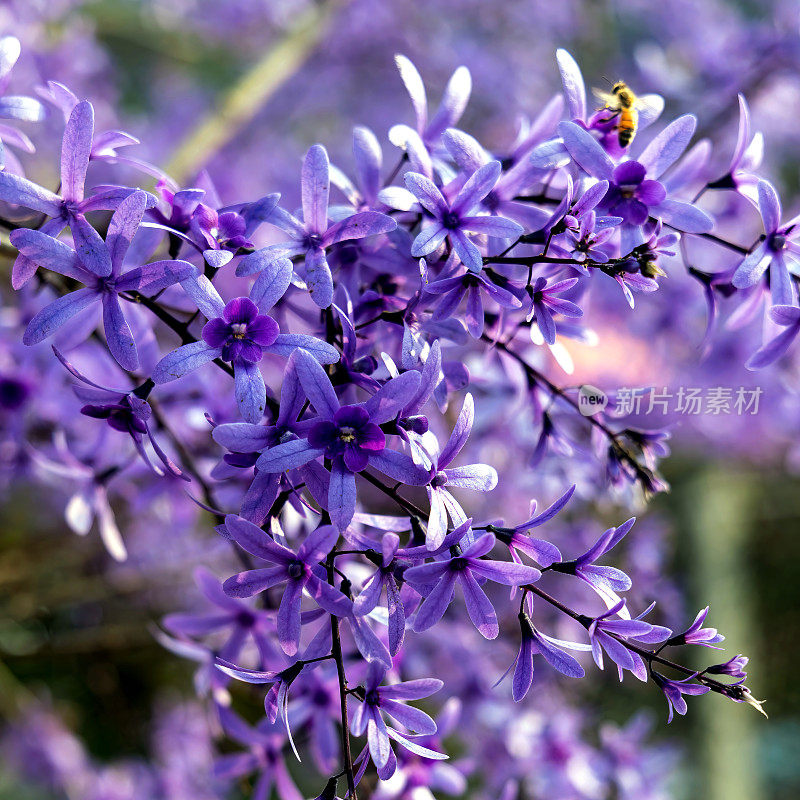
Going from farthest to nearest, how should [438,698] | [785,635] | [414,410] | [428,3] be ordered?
[785,635]
[428,3]
[438,698]
[414,410]

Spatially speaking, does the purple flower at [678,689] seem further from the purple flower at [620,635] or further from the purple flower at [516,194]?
the purple flower at [516,194]

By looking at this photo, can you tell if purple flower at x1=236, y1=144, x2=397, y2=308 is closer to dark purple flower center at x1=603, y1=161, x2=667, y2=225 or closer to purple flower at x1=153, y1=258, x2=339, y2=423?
purple flower at x1=153, y1=258, x2=339, y2=423

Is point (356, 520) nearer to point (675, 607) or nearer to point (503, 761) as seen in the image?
point (503, 761)

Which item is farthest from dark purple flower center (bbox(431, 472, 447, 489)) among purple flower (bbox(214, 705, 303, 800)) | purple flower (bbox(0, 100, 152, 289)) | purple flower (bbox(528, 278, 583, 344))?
purple flower (bbox(214, 705, 303, 800))

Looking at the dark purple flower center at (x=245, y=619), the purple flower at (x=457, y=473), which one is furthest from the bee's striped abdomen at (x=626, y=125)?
the dark purple flower center at (x=245, y=619)

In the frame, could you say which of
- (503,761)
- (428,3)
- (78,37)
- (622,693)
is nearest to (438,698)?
(503,761)

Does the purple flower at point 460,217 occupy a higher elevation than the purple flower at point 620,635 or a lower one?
higher

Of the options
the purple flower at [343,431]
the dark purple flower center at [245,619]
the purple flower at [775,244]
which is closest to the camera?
the purple flower at [343,431]

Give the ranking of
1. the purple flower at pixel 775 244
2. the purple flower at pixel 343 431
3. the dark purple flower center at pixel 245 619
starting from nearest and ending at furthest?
the purple flower at pixel 343 431 < the purple flower at pixel 775 244 < the dark purple flower center at pixel 245 619
